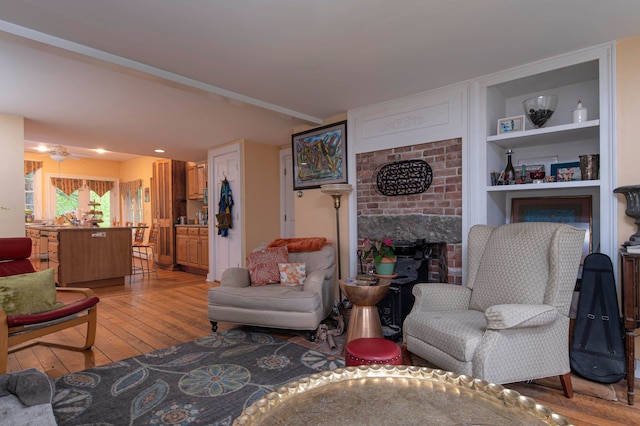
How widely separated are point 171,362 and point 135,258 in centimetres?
722

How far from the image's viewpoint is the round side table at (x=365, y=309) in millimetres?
2576

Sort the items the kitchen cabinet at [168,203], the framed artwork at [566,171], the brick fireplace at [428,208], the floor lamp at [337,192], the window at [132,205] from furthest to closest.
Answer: the window at [132,205], the kitchen cabinet at [168,203], the floor lamp at [337,192], the brick fireplace at [428,208], the framed artwork at [566,171]

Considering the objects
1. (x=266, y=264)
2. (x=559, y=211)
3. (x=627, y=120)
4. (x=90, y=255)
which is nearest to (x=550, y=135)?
(x=627, y=120)

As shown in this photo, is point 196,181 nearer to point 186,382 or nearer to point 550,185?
point 186,382

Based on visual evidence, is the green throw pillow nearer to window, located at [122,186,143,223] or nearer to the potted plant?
the potted plant

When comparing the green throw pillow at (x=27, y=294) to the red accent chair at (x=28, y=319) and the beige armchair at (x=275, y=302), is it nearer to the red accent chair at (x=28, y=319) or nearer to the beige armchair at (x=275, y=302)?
the red accent chair at (x=28, y=319)

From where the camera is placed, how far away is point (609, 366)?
2.14 metres

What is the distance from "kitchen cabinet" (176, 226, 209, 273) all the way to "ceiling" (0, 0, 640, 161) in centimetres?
297

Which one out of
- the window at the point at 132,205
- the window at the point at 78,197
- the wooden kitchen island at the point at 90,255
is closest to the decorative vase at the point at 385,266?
→ the wooden kitchen island at the point at 90,255

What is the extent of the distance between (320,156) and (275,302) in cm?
192

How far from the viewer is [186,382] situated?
7.32 ft

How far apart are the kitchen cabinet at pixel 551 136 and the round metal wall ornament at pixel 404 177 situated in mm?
432

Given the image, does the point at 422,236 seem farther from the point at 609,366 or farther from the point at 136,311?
the point at 136,311

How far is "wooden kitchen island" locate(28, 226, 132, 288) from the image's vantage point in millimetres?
5016
